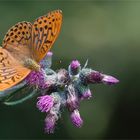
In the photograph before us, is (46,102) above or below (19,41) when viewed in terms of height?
below

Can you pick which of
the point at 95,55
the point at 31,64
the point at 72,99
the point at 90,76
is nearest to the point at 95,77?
the point at 90,76

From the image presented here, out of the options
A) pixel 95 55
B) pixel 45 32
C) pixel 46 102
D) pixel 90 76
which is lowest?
pixel 95 55

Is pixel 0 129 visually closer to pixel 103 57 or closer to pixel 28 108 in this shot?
pixel 28 108

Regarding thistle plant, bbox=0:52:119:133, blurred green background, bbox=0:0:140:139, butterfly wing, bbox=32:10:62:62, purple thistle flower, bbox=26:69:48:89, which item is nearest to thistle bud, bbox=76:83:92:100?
thistle plant, bbox=0:52:119:133

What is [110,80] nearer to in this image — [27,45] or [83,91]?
[83,91]

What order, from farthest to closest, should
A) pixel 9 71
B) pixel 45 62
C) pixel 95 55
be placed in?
pixel 95 55 → pixel 45 62 → pixel 9 71

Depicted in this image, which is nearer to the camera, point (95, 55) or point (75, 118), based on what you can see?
point (75, 118)

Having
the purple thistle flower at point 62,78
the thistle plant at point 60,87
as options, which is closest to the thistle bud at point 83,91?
the thistle plant at point 60,87

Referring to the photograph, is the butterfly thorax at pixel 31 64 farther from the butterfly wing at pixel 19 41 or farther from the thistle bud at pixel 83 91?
the thistle bud at pixel 83 91
